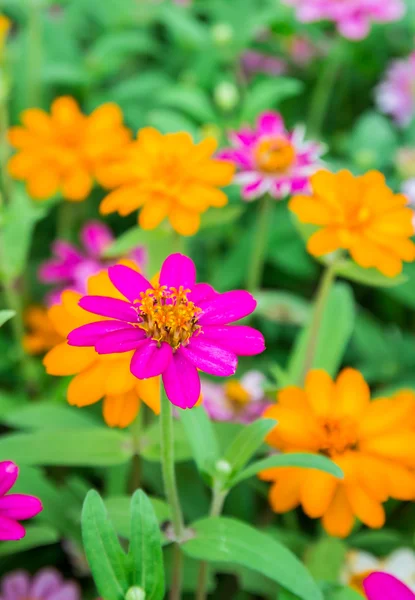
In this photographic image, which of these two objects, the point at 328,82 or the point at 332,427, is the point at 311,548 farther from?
the point at 328,82

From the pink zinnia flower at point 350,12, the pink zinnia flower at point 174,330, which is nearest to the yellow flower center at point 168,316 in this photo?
the pink zinnia flower at point 174,330

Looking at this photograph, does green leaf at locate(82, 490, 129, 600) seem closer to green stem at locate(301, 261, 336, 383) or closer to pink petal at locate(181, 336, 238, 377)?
pink petal at locate(181, 336, 238, 377)

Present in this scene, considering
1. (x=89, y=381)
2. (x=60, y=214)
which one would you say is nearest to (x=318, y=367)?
(x=89, y=381)

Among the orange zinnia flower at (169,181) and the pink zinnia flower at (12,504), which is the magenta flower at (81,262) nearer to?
the orange zinnia flower at (169,181)

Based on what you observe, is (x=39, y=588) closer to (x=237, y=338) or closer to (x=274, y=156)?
(x=237, y=338)

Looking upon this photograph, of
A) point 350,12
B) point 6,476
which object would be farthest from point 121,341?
point 350,12

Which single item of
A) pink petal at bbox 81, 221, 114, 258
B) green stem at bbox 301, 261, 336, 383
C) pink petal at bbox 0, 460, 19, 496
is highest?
pink petal at bbox 81, 221, 114, 258

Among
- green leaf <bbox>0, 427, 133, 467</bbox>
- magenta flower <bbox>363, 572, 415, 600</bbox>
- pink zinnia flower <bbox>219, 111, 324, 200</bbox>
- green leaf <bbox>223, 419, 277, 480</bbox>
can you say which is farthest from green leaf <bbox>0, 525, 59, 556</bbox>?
pink zinnia flower <bbox>219, 111, 324, 200</bbox>
